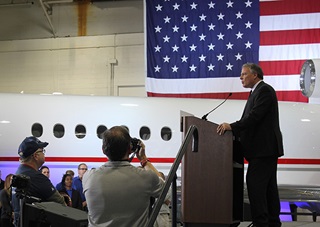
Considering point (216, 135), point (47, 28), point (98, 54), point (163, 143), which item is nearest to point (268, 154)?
point (216, 135)

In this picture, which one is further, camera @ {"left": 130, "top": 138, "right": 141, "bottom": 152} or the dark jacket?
the dark jacket

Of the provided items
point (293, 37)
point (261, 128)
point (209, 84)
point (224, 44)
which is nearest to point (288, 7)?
point (293, 37)

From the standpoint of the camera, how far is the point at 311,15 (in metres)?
11.6

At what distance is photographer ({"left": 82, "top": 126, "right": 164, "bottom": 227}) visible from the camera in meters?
2.69

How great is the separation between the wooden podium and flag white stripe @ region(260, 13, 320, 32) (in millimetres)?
8662

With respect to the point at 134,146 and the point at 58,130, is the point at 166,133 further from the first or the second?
the point at 134,146

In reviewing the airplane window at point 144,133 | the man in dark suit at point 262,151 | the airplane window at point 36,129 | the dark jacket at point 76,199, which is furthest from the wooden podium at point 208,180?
the airplane window at point 36,129

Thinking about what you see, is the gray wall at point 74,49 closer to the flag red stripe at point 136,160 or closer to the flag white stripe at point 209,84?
the flag white stripe at point 209,84

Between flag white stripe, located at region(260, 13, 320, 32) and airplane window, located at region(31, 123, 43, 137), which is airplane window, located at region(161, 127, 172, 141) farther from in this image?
flag white stripe, located at region(260, 13, 320, 32)

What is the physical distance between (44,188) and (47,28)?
39.8ft

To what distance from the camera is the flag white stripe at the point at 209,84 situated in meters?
11.4

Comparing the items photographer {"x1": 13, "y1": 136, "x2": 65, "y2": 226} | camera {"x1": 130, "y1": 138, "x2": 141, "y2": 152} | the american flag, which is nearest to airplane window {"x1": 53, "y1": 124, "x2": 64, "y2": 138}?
the american flag

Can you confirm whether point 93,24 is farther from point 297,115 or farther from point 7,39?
point 297,115

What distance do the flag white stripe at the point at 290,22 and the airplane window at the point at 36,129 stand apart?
587 centimetres
